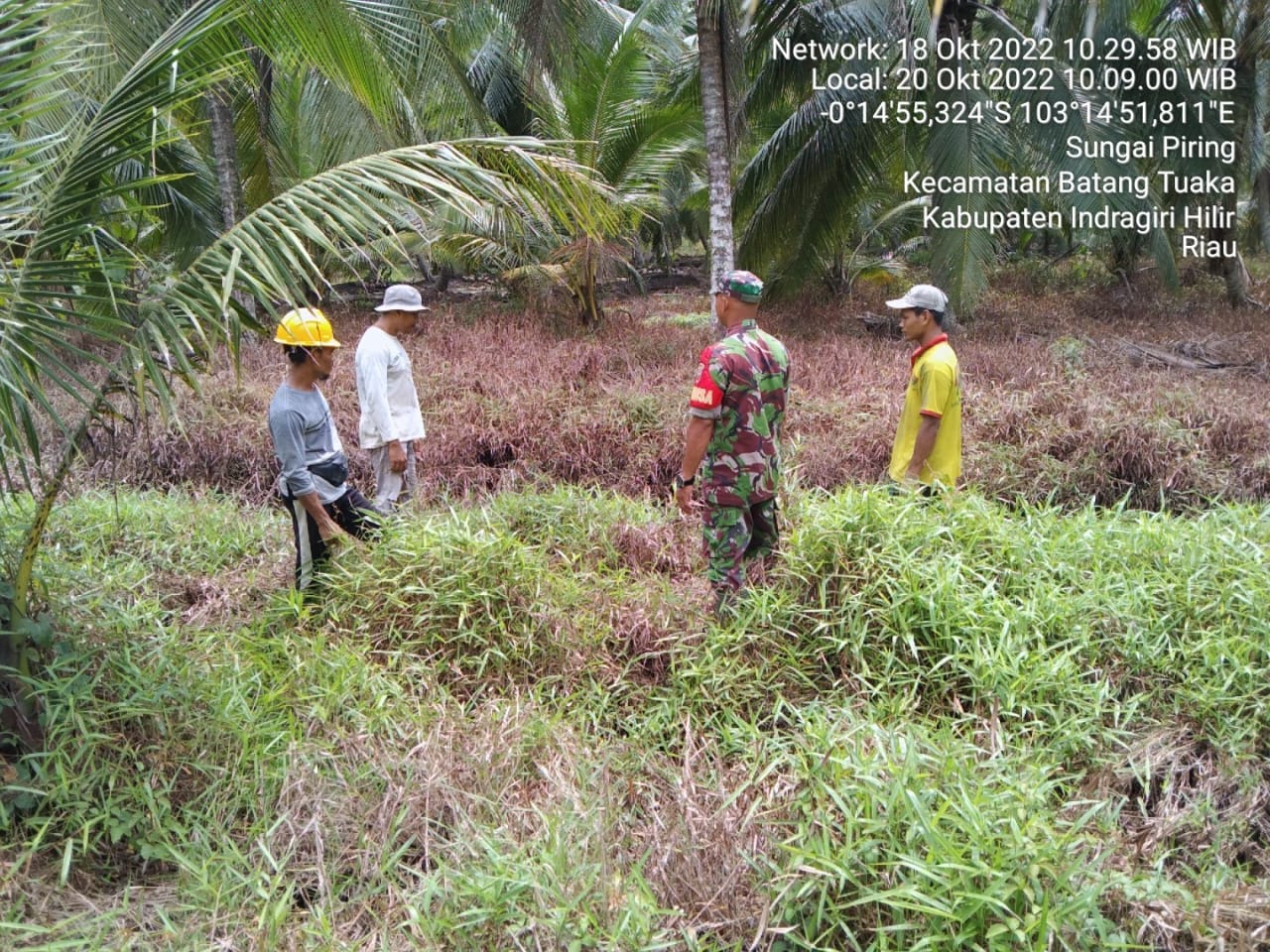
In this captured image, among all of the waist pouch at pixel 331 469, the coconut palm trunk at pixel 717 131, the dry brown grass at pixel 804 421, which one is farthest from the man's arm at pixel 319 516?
the coconut palm trunk at pixel 717 131

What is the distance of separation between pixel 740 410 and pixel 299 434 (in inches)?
74.0

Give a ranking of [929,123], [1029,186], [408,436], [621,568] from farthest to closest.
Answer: [1029,186] → [929,123] → [408,436] → [621,568]

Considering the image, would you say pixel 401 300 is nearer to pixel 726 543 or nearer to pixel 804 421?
pixel 726 543

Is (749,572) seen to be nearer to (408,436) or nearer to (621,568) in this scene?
(621,568)

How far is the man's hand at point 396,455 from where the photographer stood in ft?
15.5

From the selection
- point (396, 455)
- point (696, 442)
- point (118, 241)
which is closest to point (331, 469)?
point (396, 455)

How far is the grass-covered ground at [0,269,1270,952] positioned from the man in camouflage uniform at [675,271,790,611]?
25cm

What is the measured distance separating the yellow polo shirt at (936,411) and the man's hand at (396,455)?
8.26 ft

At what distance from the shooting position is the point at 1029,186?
449 inches

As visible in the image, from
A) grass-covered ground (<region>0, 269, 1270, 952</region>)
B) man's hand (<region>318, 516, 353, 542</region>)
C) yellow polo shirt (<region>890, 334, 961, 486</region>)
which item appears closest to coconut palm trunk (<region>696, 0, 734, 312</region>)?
grass-covered ground (<region>0, 269, 1270, 952</region>)

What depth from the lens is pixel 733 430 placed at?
3711 millimetres

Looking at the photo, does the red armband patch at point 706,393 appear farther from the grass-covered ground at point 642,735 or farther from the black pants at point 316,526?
the black pants at point 316,526

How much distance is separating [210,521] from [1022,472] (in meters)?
5.04

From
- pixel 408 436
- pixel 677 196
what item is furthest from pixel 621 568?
pixel 677 196
